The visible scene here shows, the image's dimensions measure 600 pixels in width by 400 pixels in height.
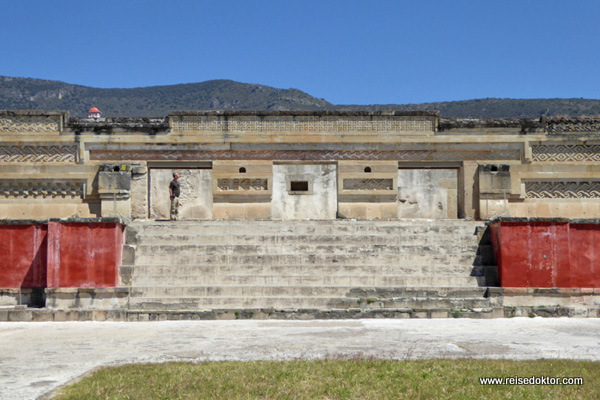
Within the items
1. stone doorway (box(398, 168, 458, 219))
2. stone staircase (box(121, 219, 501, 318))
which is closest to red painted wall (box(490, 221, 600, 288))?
stone staircase (box(121, 219, 501, 318))

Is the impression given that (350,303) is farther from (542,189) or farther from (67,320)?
(542,189)

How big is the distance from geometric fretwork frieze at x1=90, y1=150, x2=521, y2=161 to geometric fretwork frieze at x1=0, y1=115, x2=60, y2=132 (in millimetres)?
1132

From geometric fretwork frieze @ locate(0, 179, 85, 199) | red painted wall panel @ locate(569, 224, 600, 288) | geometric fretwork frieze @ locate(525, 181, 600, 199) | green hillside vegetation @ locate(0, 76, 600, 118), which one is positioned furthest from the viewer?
green hillside vegetation @ locate(0, 76, 600, 118)

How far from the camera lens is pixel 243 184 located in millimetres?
16578

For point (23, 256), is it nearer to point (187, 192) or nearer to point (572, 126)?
point (187, 192)

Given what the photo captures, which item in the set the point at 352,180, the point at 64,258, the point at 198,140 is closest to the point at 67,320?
the point at 64,258

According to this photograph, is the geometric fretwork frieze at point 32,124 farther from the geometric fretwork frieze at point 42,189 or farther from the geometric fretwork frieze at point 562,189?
the geometric fretwork frieze at point 562,189

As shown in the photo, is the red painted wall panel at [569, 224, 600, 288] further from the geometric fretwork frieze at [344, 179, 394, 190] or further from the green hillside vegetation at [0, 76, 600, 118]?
the green hillside vegetation at [0, 76, 600, 118]

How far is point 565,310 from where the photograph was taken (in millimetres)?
10805

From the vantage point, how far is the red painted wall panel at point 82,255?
11.6m

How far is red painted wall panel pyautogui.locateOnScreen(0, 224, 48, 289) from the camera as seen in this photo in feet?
39.5

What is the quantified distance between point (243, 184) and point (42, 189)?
15.0 feet

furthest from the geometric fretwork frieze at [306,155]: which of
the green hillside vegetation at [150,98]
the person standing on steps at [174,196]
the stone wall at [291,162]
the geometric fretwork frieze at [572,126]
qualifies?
the green hillside vegetation at [150,98]

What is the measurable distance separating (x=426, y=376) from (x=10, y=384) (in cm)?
330
